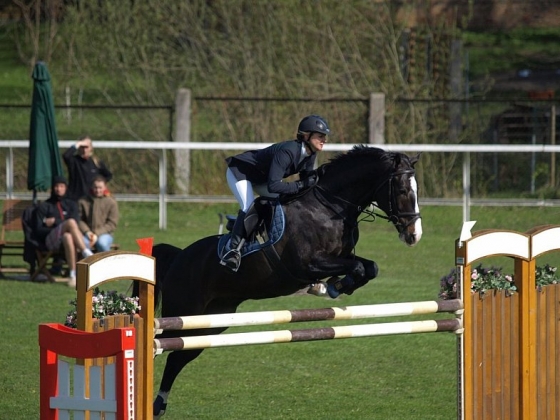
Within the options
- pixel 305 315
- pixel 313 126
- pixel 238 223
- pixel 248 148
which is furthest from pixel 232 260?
pixel 248 148

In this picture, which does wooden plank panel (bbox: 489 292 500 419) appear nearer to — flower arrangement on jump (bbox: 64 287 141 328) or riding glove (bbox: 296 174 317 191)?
riding glove (bbox: 296 174 317 191)

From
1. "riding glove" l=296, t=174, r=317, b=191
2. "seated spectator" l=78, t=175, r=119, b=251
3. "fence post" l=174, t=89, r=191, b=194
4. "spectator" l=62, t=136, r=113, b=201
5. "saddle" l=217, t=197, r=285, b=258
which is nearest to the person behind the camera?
"saddle" l=217, t=197, r=285, b=258

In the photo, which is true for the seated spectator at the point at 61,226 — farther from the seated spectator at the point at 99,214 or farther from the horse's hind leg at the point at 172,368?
the horse's hind leg at the point at 172,368

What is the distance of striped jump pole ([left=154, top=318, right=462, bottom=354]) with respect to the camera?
16.9 ft

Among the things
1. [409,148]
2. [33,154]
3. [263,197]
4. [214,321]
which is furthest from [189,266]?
[409,148]

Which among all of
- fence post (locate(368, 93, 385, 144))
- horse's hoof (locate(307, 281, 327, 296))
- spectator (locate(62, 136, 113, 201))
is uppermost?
fence post (locate(368, 93, 385, 144))

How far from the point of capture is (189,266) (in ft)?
22.9

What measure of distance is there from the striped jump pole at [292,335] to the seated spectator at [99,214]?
6826 mm

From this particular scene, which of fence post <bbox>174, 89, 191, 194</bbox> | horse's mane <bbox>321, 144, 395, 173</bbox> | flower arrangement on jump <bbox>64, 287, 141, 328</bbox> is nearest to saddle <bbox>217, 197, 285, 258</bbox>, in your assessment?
horse's mane <bbox>321, 144, 395, 173</bbox>

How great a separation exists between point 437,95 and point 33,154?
26.7ft

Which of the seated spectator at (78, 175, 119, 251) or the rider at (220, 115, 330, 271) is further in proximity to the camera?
the seated spectator at (78, 175, 119, 251)

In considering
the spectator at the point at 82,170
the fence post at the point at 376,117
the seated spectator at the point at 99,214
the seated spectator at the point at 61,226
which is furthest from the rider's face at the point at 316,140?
the fence post at the point at 376,117

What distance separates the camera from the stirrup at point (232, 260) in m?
6.62

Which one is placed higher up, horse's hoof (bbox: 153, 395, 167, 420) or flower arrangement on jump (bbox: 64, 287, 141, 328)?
flower arrangement on jump (bbox: 64, 287, 141, 328)
